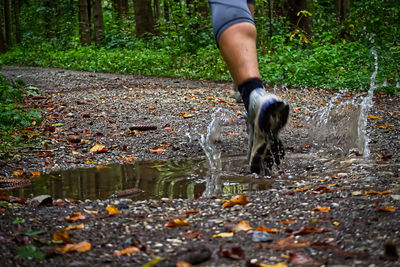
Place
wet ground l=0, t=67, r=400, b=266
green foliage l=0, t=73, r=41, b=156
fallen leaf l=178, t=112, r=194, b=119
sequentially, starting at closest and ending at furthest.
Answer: wet ground l=0, t=67, r=400, b=266, green foliage l=0, t=73, r=41, b=156, fallen leaf l=178, t=112, r=194, b=119

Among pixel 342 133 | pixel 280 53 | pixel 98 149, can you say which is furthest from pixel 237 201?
pixel 280 53

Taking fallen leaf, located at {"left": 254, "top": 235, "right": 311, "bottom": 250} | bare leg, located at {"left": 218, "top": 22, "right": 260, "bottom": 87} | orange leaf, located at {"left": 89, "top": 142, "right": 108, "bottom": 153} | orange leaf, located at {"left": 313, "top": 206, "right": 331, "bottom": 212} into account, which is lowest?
fallen leaf, located at {"left": 254, "top": 235, "right": 311, "bottom": 250}

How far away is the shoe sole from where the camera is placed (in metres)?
2.33

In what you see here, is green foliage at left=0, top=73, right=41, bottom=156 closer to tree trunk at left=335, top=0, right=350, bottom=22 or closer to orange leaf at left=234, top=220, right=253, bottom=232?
orange leaf at left=234, top=220, right=253, bottom=232

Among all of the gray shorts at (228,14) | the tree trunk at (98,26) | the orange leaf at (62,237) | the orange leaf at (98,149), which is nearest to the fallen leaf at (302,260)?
the orange leaf at (62,237)

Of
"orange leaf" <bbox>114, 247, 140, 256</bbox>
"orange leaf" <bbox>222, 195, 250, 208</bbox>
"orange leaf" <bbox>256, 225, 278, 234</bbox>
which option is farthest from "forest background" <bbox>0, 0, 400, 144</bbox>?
"orange leaf" <bbox>256, 225, 278, 234</bbox>

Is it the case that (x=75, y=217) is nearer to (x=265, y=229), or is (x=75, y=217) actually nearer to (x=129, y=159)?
(x=265, y=229)

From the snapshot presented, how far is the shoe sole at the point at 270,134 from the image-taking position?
2.33 metres

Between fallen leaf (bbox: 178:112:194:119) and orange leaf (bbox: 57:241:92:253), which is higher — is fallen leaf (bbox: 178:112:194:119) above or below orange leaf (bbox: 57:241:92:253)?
above

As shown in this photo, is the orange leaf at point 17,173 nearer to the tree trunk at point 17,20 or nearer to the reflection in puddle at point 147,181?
the reflection in puddle at point 147,181

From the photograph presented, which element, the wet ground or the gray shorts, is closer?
the wet ground

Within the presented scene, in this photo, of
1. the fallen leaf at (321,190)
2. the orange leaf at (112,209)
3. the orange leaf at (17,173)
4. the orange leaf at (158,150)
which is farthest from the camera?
the orange leaf at (158,150)

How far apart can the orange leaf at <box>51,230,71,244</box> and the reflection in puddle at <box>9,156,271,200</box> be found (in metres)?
0.79

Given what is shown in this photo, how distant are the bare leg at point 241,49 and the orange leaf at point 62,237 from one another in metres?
1.24
